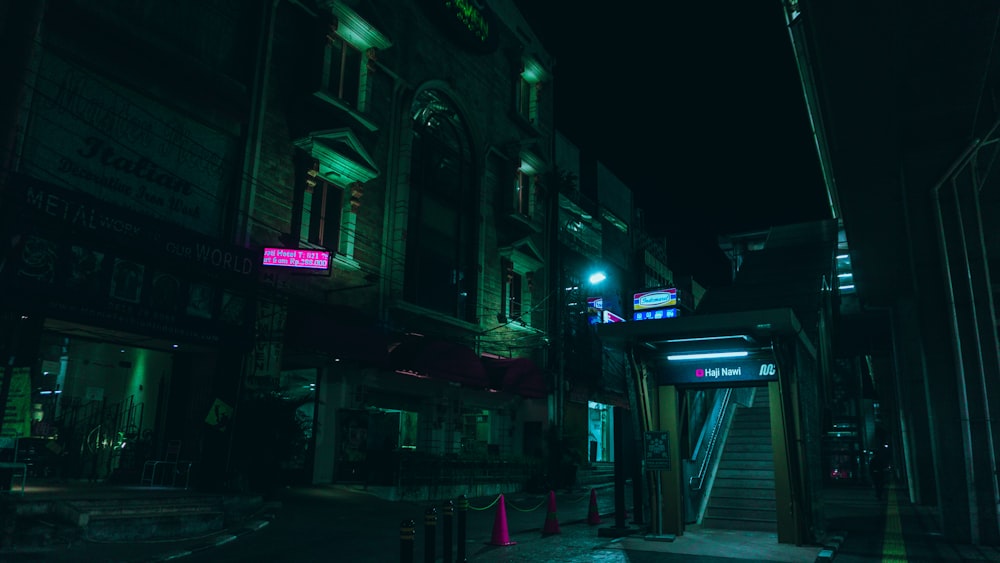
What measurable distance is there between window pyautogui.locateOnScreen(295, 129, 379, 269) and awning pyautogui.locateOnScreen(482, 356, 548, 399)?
7.54m

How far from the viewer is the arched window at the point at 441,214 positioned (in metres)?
25.4

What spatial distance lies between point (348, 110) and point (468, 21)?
379 inches

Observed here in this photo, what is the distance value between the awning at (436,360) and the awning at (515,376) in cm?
161

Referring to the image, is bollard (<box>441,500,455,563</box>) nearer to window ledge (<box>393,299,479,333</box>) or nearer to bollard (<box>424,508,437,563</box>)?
bollard (<box>424,508,437,563</box>)

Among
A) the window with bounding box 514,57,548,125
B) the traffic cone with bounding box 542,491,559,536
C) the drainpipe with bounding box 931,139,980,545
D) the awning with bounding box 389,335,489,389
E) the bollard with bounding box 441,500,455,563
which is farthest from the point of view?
the window with bounding box 514,57,548,125

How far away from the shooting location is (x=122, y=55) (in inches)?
617

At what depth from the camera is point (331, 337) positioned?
18.5 meters

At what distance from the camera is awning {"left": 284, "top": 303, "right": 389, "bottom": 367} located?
18078 millimetres

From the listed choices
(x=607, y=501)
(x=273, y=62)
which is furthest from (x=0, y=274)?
(x=607, y=501)

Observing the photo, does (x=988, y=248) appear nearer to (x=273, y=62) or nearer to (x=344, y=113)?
(x=344, y=113)

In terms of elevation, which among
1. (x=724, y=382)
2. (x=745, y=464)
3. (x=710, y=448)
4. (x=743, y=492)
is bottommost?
(x=743, y=492)

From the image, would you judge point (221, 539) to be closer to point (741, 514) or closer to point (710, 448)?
point (741, 514)

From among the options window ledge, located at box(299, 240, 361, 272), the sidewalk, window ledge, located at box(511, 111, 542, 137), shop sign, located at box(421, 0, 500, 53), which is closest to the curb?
the sidewalk

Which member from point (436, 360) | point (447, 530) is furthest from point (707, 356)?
point (436, 360)
